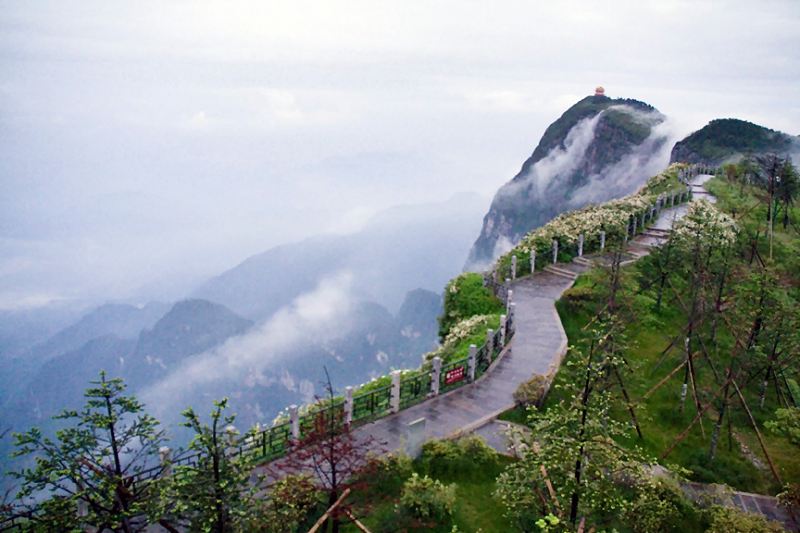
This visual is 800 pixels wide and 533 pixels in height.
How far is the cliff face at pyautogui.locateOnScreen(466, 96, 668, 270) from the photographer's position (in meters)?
104

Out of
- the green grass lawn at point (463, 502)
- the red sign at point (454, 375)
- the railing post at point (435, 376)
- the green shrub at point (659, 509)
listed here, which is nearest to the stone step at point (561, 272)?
the red sign at point (454, 375)

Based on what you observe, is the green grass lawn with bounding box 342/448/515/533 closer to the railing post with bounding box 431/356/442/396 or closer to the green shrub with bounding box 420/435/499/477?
the green shrub with bounding box 420/435/499/477

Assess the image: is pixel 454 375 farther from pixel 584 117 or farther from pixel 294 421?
pixel 584 117

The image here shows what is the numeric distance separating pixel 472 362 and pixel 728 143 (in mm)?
73336

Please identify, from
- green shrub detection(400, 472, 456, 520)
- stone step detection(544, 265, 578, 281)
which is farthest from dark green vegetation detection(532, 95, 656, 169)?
green shrub detection(400, 472, 456, 520)

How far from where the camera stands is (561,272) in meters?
31.3

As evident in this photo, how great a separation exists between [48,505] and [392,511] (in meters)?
7.37

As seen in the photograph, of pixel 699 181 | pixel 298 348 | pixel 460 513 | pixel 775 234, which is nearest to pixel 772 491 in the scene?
pixel 460 513

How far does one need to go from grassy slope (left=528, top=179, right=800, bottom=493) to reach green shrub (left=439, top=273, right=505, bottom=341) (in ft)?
11.6

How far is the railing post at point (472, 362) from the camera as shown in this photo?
19.8 m

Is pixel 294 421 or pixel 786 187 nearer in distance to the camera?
pixel 294 421

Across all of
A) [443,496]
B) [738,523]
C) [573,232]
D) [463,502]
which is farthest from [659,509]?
[573,232]

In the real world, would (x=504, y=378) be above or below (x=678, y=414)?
above

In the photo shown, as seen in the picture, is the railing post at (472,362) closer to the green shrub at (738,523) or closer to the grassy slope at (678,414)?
the grassy slope at (678,414)
